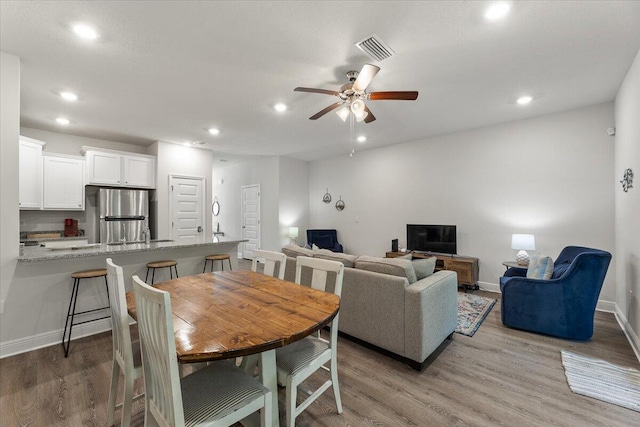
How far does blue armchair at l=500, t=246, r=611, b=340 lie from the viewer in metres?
2.80

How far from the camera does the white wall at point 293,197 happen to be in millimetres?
6891

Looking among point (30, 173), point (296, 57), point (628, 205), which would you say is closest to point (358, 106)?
point (296, 57)

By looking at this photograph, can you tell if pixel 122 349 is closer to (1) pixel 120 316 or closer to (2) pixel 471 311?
(1) pixel 120 316

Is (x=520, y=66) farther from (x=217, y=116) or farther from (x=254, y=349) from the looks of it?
(x=217, y=116)

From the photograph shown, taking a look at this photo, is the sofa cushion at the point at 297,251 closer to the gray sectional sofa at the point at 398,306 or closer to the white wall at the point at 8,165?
the gray sectional sofa at the point at 398,306

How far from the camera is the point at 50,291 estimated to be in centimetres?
281

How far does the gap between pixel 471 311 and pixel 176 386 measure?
147 inches

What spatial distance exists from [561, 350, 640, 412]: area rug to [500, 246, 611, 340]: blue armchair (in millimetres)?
453

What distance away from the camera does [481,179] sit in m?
4.77

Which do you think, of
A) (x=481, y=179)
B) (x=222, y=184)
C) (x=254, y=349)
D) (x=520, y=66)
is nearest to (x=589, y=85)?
(x=520, y=66)

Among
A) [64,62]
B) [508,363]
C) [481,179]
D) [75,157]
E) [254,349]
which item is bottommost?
[508,363]

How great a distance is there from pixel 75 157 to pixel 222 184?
4206 mm

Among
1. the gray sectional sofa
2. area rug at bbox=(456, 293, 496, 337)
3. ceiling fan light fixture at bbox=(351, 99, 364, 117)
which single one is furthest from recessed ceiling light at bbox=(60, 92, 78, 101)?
area rug at bbox=(456, 293, 496, 337)

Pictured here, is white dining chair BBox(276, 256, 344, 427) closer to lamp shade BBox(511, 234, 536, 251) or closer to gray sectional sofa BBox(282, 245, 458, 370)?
gray sectional sofa BBox(282, 245, 458, 370)
